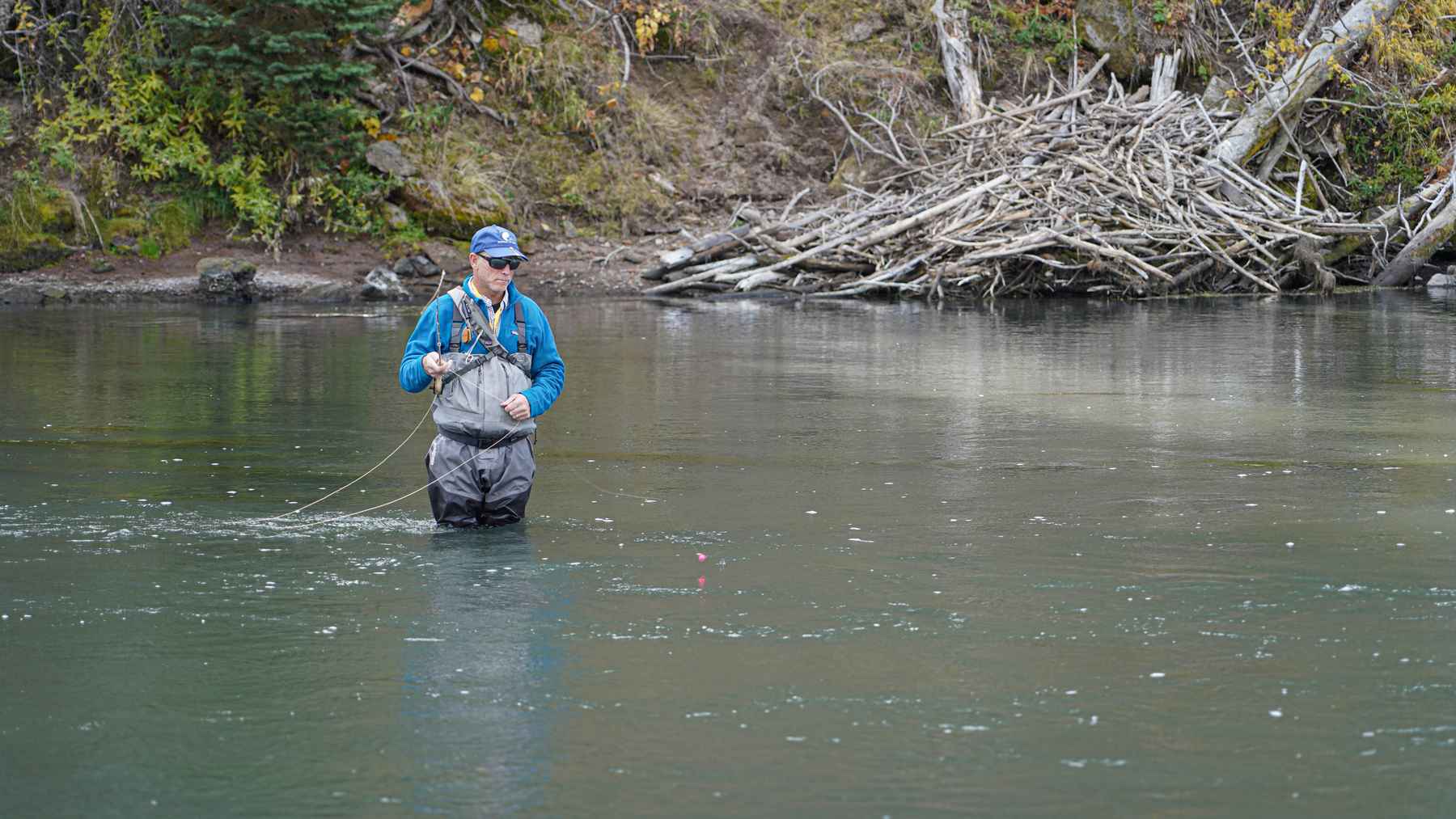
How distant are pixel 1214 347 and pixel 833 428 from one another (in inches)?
261

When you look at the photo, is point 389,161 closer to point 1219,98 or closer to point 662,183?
point 662,183

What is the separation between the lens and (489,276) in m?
7.48

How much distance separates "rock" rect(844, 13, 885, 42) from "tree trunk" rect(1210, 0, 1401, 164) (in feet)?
26.2

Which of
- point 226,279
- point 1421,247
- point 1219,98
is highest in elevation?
point 1219,98

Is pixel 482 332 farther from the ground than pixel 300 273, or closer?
closer

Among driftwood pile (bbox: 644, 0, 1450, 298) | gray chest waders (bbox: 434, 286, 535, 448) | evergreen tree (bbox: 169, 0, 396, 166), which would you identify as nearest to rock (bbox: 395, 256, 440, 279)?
evergreen tree (bbox: 169, 0, 396, 166)

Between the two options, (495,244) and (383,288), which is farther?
(383,288)

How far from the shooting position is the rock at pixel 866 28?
31.7m

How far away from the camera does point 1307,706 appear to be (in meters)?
5.01

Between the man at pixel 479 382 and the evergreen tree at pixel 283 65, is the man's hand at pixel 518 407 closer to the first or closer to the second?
the man at pixel 479 382

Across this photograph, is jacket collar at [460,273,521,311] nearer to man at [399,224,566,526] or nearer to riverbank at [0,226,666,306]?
man at [399,224,566,526]

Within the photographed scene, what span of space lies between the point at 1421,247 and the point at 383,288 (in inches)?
599

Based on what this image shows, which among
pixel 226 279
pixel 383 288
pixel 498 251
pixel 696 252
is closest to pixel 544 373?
→ pixel 498 251

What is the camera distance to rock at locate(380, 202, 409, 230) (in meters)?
25.3
